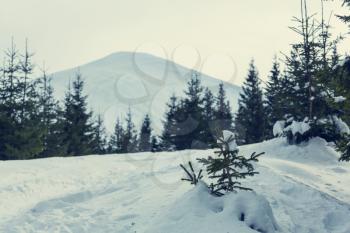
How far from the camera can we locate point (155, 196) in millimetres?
13008

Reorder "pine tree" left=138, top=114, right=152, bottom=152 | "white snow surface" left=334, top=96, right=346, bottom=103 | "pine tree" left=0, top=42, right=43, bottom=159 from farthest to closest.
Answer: "pine tree" left=138, top=114, right=152, bottom=152 → "pine tree" left=0, top=42, right=43, bottom=159 → "white snow surface" left=334, top=96, right=346, bottom=103

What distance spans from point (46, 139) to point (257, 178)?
2734cm

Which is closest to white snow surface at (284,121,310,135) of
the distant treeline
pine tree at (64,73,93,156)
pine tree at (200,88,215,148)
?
the distant treeline

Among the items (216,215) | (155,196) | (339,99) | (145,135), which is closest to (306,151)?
(339,99)

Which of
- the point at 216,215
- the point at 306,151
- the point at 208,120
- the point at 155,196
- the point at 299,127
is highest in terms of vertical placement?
the point at 208,120

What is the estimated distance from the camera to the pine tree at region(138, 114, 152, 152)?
54.7 meters

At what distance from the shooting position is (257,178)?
13.4 meters

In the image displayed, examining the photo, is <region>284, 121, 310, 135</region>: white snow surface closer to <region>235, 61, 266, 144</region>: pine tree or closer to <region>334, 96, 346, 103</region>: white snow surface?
<region>334, 96, 346, 103</region>: white snow surface

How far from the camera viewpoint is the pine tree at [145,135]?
179 ft

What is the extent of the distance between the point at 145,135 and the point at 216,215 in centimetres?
4469

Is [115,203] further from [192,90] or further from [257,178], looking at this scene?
[192,90]

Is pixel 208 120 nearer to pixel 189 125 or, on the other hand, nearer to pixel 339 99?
pixel 189 125

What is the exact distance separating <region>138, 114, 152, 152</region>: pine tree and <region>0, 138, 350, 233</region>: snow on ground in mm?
35310

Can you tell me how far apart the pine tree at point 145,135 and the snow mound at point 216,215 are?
43.6 m
